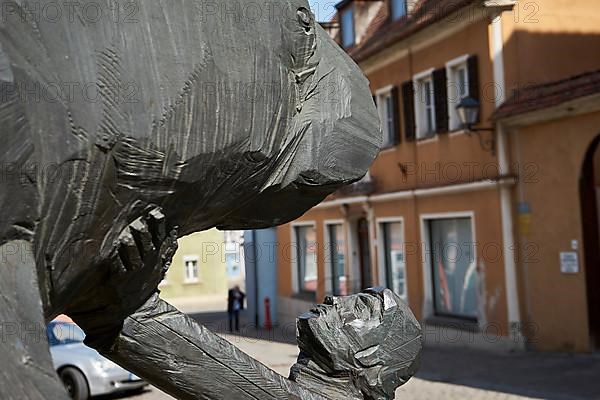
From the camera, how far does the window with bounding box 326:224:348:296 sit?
1681 centimetres

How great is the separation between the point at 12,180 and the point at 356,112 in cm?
64

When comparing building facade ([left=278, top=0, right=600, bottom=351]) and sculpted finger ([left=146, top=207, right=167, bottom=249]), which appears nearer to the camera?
sculpted finger ([left=146, top=207, right=167, bottom=249])

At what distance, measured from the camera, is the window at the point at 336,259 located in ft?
55.2

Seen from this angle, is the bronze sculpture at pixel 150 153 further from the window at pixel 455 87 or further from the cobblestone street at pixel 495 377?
the window at pixel 455 87

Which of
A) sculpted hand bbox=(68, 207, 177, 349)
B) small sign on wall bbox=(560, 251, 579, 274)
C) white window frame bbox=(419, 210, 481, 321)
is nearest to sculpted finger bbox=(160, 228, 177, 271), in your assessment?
sculpted hand bbox=(68, 207, 177, 349)

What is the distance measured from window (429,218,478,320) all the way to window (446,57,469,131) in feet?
5.14

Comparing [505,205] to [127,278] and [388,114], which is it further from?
[127,278]

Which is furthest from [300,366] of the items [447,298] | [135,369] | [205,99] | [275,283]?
[275,283]

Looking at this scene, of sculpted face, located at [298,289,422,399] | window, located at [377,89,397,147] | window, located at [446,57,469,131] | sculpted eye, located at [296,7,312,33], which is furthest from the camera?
window, located at [377,89,397,147]

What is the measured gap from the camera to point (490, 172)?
39.5ft

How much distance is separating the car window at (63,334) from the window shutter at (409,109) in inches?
255

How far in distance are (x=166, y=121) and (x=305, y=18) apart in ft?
1.01

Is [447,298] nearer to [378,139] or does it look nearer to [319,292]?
[319,292]

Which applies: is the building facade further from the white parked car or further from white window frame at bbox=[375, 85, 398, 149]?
the white parked car
